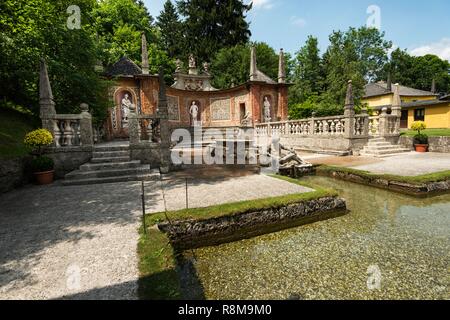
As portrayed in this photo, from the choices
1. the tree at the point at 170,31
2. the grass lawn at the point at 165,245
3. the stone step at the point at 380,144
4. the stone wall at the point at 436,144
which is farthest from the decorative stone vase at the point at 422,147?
the tree at the point at 170,31

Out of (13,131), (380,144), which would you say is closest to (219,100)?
(380,144)

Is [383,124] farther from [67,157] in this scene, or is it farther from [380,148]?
[67,157]

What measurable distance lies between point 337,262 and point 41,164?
868 centimetres

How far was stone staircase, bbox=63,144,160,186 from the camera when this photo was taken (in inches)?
300

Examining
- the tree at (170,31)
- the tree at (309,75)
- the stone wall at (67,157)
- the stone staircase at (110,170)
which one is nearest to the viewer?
the stone staircase at (110,170)

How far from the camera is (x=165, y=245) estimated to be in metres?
3.46

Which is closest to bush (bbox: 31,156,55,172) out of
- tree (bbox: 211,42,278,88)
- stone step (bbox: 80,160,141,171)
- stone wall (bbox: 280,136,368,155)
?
stone step (bbox: 80,160,141,171)

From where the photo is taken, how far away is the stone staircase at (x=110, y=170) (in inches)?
300

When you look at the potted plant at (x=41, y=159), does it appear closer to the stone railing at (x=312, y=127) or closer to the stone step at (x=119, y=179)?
the stone step at (x=119, y=179)

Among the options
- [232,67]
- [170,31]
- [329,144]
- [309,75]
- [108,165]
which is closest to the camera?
[108,165]

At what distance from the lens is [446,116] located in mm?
26391

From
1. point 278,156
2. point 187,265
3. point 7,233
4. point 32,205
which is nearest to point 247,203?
point 187,265

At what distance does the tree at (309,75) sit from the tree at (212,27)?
968cm
